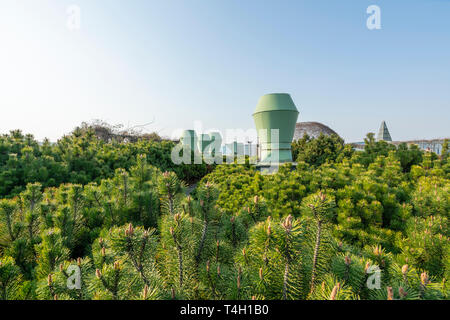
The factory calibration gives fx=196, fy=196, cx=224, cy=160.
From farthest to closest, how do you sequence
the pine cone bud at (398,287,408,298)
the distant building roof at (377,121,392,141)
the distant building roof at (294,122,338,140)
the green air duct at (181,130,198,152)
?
1. the distant building roof at (294,122,338,140)
2. the distant building roof at (377,121,392,141)
3. the green air duct at (181,130,198,152)
4. the pine cone bud at (398,287,408,298)

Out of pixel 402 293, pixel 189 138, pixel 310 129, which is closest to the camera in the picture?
pixel 402 293

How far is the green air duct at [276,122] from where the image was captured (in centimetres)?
650

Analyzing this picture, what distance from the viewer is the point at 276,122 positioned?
655 centimetres

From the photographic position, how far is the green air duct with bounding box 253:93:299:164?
6.50m

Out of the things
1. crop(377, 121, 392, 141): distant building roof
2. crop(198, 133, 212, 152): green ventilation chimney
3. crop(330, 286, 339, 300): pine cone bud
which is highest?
crop(377, 121, 392, 141): distant building roof

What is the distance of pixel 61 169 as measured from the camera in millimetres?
4332

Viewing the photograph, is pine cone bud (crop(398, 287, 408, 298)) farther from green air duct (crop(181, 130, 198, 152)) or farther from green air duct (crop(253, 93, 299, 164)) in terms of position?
green air duct (crop(181, 130, 198, 152))

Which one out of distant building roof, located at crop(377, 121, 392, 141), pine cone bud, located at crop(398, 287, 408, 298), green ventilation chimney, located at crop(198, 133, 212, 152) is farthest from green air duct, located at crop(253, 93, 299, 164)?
distant building roof, located at crop(377, 121, 392, 141)

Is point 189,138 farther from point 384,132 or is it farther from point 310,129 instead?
point 384,132

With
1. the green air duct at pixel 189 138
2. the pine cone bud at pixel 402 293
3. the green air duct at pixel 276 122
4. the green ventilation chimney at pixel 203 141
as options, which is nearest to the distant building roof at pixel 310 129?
the green ventilation chimney at pixel 203 141

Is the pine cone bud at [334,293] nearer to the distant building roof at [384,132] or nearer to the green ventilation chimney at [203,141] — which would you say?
the green ventilation chimney at [203,141]

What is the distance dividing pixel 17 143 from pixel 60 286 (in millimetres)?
6523

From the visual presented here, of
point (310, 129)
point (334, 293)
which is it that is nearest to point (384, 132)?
point (310, 129)
